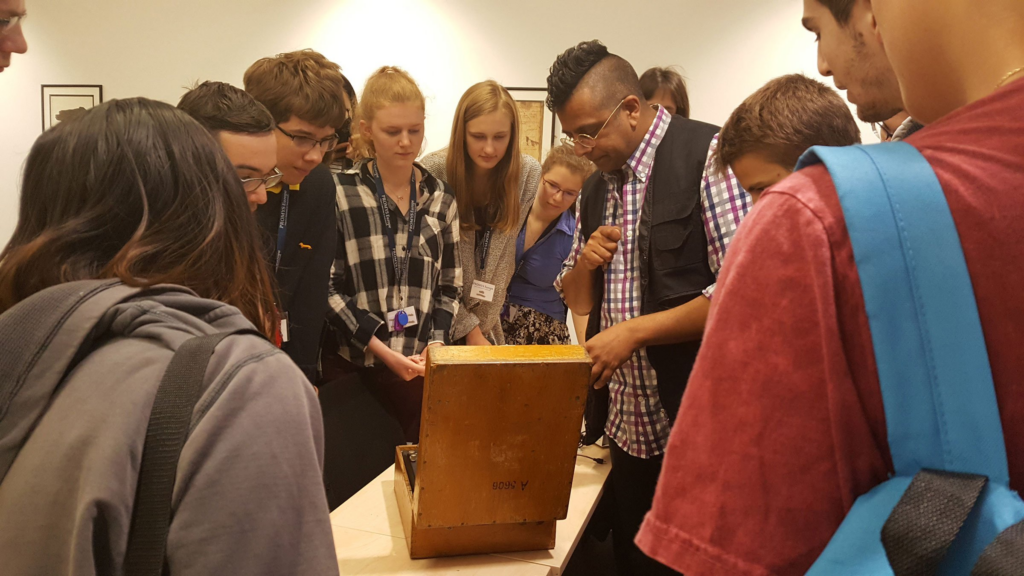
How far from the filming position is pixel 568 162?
3.03 m

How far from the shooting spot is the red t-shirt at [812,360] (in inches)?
18.6

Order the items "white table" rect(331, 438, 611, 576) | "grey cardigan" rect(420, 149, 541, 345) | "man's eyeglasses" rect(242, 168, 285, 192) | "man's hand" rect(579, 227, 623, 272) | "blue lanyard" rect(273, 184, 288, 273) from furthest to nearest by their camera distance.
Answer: "grey cardigan" rect(420, 149, 541, 345), "blue lanyard" rect(273, 184, 288, 273), "man's hand" rect(579, 227, 623, 272), "man's eyeglasses" rect(242, 168, 285, 192), "white table" rect(331, 438, 611, 576)

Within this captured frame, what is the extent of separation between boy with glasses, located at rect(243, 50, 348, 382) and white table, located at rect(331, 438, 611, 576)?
25.9 inches

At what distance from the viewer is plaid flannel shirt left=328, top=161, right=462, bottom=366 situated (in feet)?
7.94

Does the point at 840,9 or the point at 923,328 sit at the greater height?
the point at 840,9

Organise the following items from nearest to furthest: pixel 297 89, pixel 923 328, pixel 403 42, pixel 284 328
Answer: pixel 923 328, pixel 297 89, pixel 284 328, pixel 403 42

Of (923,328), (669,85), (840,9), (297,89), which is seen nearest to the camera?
(923,328)

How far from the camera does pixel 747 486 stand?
0.50 meters

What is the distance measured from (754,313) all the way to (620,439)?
1526 mm

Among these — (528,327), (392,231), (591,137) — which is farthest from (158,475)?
→ (528,327)

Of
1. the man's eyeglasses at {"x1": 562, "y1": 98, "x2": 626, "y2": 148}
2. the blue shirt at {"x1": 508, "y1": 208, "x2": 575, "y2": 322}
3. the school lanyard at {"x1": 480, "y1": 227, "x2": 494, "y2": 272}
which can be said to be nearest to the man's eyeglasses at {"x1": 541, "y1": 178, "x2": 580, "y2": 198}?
the blue shirt at {"x1": 508, "y1": 208, "x2": 575, "y2": 322}

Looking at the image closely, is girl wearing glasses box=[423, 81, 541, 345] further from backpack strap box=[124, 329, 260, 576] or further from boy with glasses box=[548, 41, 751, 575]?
backpack strap box=[124, 329, 260, 576]

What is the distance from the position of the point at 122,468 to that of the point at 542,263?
249cm

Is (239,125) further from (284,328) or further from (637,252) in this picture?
(637,252)
